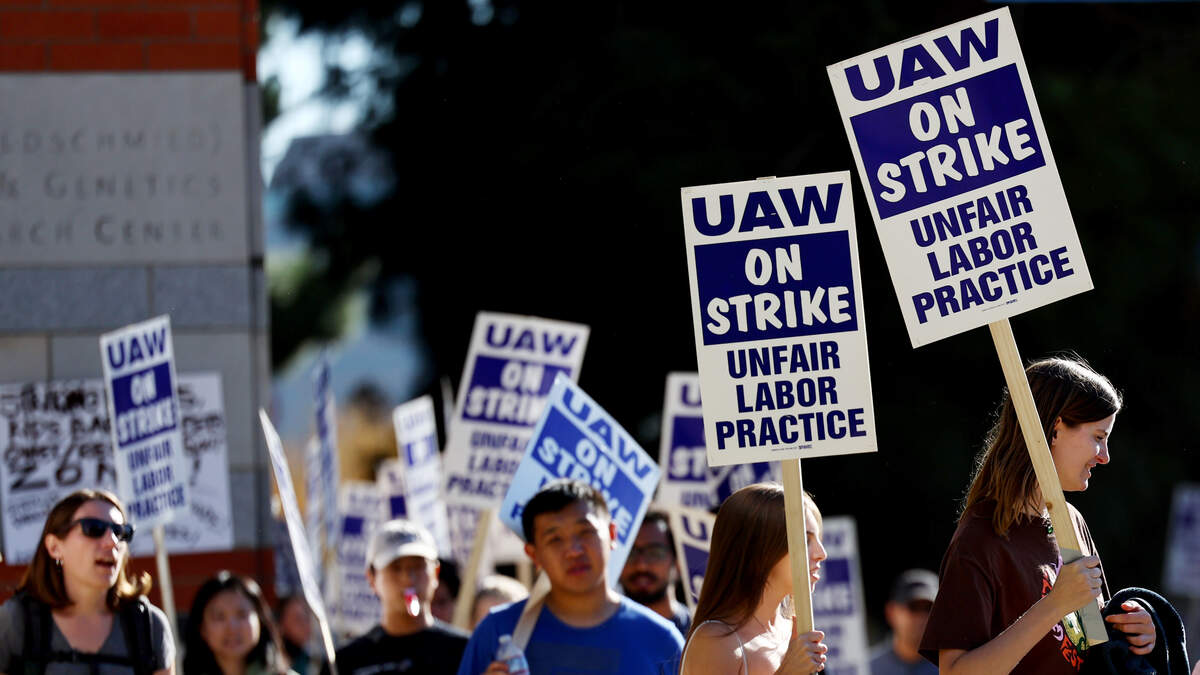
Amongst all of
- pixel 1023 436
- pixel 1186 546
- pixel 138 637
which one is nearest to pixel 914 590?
pixel 138 637

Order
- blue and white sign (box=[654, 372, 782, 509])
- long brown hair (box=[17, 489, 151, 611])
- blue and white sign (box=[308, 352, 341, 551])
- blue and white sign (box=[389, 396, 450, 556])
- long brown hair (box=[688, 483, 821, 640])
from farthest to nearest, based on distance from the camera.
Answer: blue and white sign (box=[389, 396, 450, 556])
blue and white sign (box=[308, 352, 341, 551])
blue and white sign (box=[654, 372, 782, 509])
long brown hair (box=[17, 489, 151, 611])
long brown hair (box=[688, 483, 821, 640])

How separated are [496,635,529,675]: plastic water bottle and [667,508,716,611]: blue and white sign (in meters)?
1.87

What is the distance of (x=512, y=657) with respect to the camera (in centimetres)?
481

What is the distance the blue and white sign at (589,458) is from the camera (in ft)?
20.7

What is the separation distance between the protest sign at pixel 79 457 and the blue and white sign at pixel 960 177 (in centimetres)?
493

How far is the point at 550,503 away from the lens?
5098 millimetres

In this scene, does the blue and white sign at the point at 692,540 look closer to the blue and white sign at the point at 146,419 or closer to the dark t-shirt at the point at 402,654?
the dark t-shirt at the point at 402,654

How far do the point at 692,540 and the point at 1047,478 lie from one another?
3.14m

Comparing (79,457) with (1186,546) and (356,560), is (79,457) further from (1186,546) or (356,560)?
(1186,546)

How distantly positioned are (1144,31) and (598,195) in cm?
544

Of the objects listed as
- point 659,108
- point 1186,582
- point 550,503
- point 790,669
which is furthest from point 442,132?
point 790,669

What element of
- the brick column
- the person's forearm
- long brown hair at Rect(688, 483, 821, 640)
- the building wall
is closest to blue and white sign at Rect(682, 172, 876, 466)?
long brown hair at Rect(688, 483, 821, 640)

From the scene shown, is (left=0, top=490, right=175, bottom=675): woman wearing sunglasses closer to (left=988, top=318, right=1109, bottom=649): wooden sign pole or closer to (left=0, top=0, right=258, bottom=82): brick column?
(left=988, top=318, right=1109, bottom=649): wooden sign pole

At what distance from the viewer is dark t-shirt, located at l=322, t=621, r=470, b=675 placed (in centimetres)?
633
